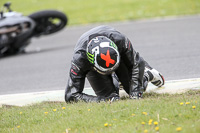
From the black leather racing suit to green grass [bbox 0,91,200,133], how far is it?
27 centimetres

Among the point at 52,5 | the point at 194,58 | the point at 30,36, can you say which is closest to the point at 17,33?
the point at 30,36

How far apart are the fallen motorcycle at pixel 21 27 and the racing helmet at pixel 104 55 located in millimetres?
7302

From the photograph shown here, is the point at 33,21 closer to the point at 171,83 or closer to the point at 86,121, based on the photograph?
the point at 171,83

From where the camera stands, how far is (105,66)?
532 centimetres

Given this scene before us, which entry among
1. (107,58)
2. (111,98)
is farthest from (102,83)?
(107,58)

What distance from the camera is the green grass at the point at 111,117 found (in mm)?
4414

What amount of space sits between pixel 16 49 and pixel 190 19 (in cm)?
646

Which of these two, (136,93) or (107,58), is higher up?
(107,58)

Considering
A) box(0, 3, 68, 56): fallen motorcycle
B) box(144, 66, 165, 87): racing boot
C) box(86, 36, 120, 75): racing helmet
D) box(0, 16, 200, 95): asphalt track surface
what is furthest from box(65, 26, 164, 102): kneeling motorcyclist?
box(0, 3, 68, 56): fallen motorcycle

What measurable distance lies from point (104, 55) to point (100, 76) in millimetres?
1022

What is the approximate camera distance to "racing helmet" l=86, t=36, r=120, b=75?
17.3ft

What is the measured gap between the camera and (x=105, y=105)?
548 centimetres

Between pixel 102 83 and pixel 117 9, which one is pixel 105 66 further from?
pixel 117 9

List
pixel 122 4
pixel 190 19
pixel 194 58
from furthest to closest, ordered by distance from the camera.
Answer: pixel 122 4 → pixel 190 19 → pixel 194 58
